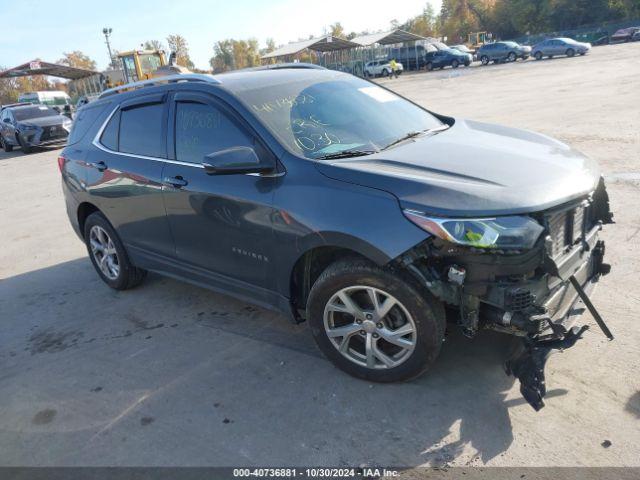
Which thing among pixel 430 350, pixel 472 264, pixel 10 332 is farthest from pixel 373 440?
pixel 10 332

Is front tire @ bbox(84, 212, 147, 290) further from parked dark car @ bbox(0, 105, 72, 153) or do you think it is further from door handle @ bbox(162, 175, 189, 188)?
parked dark car @ bbox(0, 105, 72, 153)

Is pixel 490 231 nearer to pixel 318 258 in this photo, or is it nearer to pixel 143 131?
pixel 318 258

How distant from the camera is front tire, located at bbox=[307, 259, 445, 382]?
2945 mm

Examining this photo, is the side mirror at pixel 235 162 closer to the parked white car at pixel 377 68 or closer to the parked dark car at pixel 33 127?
the parked dark car at pixel 33 127

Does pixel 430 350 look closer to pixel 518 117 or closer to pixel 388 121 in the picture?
pixel 388 121

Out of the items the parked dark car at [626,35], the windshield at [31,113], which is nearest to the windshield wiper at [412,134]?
the windshield at [31,113]

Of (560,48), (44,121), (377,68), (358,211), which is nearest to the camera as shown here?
(358,211)

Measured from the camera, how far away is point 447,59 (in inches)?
1694

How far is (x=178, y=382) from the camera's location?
3.54 meters

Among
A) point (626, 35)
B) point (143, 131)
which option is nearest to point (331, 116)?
point (143, 131)

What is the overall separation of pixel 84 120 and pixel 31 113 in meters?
16.0

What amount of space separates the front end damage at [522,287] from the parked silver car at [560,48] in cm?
4090

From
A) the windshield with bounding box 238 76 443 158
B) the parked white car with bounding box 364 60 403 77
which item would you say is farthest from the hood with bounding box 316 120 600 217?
the parked white car with bounding box 364 60 403 77

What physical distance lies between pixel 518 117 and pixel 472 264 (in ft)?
35.5
